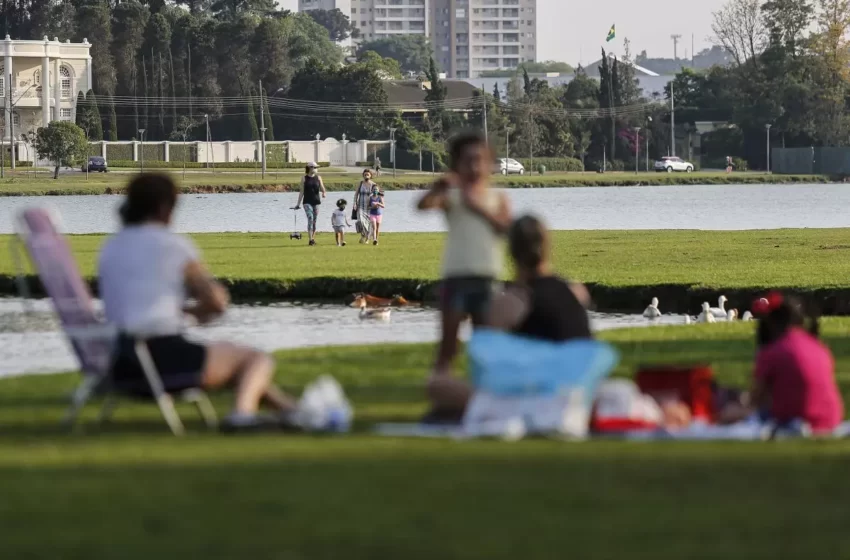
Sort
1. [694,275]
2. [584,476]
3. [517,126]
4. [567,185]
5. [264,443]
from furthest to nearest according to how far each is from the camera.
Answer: [517,126], [567,185], [694,275], [264,443], [584,476]

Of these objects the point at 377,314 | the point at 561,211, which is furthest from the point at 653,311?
the point at 561,211

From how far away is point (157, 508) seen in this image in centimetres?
680

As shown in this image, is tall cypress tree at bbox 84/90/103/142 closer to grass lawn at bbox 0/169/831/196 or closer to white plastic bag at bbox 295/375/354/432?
grass lawn at bbox 0/169/831/196

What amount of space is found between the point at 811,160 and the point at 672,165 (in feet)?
37.3

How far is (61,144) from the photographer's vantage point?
11044 centimetres

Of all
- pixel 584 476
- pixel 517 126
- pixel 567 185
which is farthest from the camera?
pixel 517 126

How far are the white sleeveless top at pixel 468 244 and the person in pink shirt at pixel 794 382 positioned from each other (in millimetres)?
1697

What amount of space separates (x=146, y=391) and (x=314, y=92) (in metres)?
133

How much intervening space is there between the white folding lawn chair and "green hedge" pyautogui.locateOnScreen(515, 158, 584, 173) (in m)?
124

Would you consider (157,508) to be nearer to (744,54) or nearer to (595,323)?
(595,323)

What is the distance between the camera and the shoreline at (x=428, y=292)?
20.8 meters

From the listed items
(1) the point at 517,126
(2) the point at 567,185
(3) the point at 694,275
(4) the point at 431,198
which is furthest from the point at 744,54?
(4) the point at 431,198

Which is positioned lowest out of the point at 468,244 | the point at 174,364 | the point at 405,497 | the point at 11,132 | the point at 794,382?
the point at 405,497

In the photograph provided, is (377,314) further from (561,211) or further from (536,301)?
(561,211)
